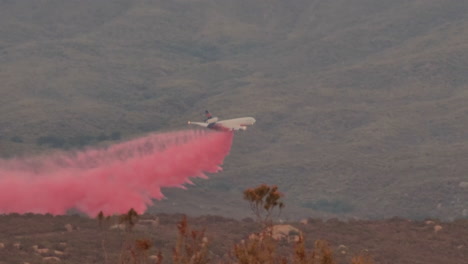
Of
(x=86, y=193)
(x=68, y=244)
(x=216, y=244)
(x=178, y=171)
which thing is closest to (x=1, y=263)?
(x=68, y=244)

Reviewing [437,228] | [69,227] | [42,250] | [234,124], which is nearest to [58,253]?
[42,250]

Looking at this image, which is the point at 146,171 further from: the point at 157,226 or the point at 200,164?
the point at 157,226

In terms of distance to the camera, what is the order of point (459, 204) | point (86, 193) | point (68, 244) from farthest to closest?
point (459, 204)
point (86, 193)
point (68, 244)

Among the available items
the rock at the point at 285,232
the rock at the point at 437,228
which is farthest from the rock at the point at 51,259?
the rock at the point at 437,228

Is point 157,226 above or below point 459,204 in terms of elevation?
below

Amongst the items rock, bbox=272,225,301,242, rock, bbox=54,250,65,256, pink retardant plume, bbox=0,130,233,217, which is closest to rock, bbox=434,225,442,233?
rock, bbox=272,225,301,242
